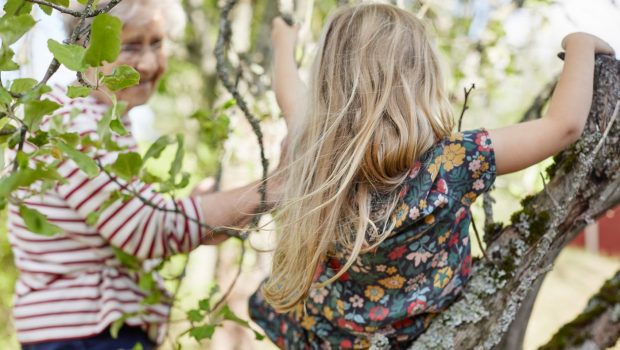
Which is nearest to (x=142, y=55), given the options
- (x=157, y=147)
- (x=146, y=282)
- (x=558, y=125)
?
(x=157, y=147)

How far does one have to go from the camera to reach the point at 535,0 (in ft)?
8.67

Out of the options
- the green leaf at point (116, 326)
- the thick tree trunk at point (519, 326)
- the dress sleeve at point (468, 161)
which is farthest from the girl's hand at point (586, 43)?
the green leaf at point (116, 326)

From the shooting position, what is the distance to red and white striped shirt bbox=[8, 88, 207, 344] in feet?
5.55

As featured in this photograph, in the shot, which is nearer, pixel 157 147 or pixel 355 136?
pixel 355 136

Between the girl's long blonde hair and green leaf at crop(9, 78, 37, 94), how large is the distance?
58 centimetres

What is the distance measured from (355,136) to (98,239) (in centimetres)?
75

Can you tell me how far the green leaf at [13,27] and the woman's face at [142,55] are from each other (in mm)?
738

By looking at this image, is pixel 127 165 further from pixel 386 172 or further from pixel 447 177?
pixel 447 177

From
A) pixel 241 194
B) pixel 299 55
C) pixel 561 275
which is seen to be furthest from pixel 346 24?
pixel 561 275

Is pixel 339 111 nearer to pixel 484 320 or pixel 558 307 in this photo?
pixel 484 320

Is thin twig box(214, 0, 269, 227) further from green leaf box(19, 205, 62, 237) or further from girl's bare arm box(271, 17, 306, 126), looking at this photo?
green leaf box(19, 205, 62, 237)

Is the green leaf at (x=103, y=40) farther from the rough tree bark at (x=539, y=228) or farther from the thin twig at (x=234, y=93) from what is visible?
the rough tree bark at (x=539, y=228)

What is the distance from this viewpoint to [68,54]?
101 cm

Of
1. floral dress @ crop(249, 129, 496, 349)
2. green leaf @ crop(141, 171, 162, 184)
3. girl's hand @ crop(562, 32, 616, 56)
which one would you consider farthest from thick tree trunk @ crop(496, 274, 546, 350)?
green leaf @ crop(141, 171, 162, 184)
